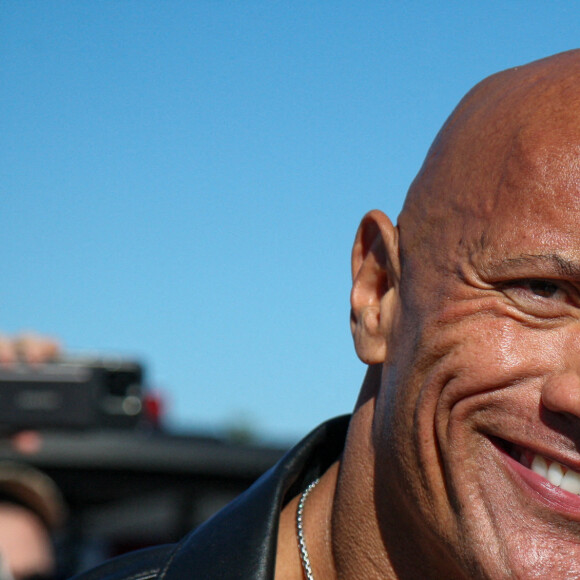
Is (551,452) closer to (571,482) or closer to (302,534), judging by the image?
(571,482)

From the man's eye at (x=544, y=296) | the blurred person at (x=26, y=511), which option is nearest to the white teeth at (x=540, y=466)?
the man's eye at (x=544, y=296)

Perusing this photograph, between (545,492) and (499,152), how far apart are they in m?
0.77

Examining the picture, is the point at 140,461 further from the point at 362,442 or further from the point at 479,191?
the point at 479,191

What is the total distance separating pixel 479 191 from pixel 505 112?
9.0 inches

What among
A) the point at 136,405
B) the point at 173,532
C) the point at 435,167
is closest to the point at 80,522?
the point at 173,532

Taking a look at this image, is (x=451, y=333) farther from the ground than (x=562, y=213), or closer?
closer

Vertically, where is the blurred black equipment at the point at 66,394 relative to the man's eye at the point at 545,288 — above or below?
below

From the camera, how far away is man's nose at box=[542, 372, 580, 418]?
2.15m

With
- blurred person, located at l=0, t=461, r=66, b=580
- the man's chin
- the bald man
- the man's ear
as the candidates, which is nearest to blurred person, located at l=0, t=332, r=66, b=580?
blurred person, located at l=0, t=461, r=66, b=580

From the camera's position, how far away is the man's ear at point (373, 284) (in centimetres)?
268

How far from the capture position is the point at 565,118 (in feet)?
7.68

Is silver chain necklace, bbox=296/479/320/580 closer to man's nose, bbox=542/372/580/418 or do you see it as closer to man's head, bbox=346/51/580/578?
man's head, bbox=346/51/580/578

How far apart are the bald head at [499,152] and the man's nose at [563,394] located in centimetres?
39

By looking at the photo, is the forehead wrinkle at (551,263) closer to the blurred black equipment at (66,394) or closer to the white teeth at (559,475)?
the white teeth at (559,475)
